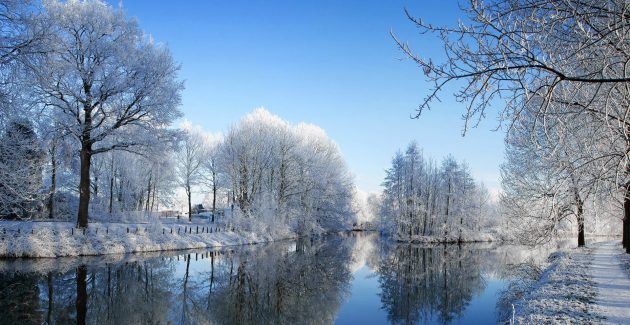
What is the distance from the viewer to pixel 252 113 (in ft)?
151

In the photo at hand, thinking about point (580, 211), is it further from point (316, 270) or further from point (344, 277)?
point (316, 270)

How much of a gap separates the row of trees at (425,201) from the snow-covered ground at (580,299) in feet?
105

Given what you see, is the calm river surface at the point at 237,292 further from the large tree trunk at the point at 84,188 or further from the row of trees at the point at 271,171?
the row of trees at the point at 271,171

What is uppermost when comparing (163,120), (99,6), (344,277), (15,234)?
(99,6)

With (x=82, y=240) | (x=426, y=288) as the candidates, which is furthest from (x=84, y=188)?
(x=426, y=288)

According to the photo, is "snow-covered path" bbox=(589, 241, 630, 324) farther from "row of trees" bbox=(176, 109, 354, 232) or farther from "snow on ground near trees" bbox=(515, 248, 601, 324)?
"row of trees" bbox=(176, 109, 354, 232)

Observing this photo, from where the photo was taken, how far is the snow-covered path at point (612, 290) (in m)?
8.29

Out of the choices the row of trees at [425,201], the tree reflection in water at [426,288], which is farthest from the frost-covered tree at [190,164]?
the tree reflection in water at [426,288]

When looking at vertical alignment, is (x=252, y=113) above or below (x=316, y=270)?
above

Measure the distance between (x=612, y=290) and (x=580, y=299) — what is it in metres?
2.23

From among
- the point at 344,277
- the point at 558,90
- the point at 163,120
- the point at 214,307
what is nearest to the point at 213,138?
the point at 163,120

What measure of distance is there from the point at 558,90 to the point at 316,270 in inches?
585

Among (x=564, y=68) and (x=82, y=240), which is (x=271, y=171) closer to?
(x=82, y=240)

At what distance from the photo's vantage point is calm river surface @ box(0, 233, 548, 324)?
10.1 metres
